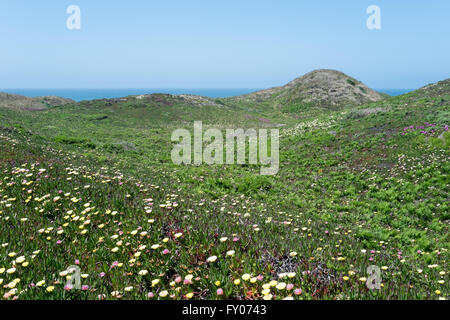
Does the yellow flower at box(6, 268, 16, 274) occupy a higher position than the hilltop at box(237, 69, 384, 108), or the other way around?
the hilltop at box(237, 69, 384, 108)

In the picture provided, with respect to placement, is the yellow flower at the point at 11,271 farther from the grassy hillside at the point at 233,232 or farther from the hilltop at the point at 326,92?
the hilltop at the point at 326,92

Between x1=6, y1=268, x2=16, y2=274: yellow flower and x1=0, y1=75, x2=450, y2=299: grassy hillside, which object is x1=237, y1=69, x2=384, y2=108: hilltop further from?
x1=6, y1=268, x2=16, y2=274: yellow flower

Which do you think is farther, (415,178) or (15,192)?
(415,178)
